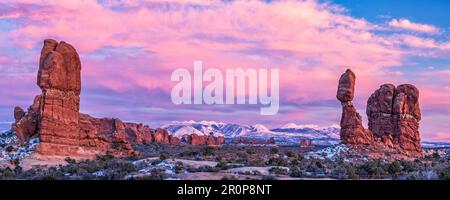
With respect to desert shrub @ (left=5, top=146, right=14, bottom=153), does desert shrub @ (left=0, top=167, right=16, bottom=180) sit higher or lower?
lower

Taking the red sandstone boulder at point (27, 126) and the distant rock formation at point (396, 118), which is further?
the distant rock formation at point (396, 118)

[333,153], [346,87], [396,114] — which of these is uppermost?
[346,87]

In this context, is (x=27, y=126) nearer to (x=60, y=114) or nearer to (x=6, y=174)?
(x=60, y=114)

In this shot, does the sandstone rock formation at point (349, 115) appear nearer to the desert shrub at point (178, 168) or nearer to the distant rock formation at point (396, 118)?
the distant rock formation at point (396, 118)

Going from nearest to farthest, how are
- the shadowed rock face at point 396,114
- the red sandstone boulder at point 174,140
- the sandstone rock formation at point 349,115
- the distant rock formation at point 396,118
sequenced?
the sandstone rock formation at point 349,115 → the distant rock formation at point 396,118 → the shadowed rock face at point 396,114 → the red sandstone boulder at point 174,140

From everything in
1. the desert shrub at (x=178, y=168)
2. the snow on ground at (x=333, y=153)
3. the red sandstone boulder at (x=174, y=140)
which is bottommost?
the desert shrub at (x=178, y=168)

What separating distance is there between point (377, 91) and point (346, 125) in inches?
343

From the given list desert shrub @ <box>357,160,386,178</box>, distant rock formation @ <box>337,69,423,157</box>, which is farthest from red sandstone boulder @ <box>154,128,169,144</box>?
desert shrub @ <box>357,160,386,178</box>

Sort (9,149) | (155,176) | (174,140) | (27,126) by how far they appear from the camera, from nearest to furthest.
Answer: (155,176) → (9,149) → (27,126) → (174,140)

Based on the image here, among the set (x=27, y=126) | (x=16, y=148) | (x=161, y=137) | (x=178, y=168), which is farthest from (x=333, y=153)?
(x=161, y=137)

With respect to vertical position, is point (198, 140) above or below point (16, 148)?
above

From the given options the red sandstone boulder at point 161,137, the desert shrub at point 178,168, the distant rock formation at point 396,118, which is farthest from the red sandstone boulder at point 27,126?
the red sandstone boulder at point 161,137

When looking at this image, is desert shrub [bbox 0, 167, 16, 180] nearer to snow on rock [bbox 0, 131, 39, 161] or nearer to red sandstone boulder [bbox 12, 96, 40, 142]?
snow on rock [bbox 0, 131, 39, 161]
